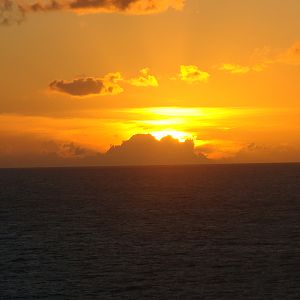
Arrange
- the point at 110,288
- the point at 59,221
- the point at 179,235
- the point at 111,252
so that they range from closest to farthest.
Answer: the point at 110,288, the point at 111,252, the point at 179,235, the point at 59,221

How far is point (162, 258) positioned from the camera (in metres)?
75.2

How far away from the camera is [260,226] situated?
10431 cm

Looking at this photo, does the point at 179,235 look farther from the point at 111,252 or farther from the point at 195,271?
the point at 195,271

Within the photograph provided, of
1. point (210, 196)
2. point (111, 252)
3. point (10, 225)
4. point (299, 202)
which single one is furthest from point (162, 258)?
point (210, 196)

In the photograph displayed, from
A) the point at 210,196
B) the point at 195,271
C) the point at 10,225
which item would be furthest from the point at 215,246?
the point at 210,196

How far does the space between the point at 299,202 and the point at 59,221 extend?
210ft

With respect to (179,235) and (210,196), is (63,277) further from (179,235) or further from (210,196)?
(210,196)

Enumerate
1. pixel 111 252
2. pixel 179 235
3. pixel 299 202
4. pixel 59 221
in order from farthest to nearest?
1. pixel 299 202
2. pixel 59 221
3. pixel 179 235
4. pixel 111 252

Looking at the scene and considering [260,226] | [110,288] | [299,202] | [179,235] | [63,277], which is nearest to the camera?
[110,288]

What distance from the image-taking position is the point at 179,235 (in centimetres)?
9512

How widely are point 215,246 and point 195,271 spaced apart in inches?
653

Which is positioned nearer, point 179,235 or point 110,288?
point 110,288

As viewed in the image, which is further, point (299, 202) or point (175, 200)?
point (175, 200)

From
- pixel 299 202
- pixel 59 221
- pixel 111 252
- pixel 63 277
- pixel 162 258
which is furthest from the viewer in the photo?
pixel 299 202
